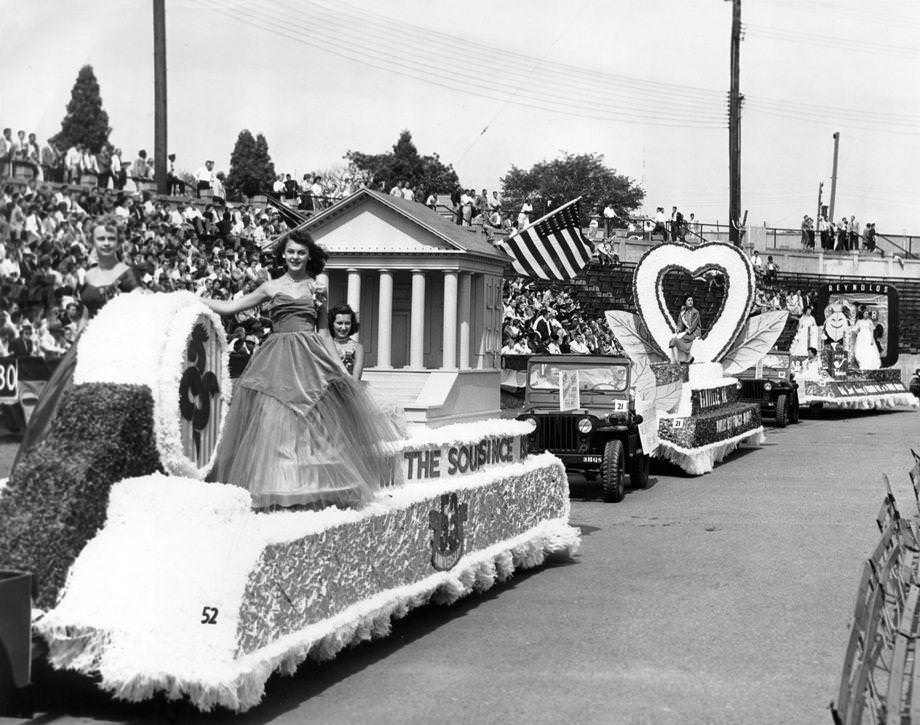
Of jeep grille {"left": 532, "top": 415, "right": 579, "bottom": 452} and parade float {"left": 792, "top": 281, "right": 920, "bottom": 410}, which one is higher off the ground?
parade float {"left": 792, "top": 281, "right": 920, "bottom": 410}

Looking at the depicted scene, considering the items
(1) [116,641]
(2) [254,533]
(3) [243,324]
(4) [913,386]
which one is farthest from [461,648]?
(4) [913,386]

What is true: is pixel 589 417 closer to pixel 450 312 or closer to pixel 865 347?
pixel 450 312

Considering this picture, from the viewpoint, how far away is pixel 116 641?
212 inches

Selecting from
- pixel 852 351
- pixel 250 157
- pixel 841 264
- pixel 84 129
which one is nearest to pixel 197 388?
pixel 84 129

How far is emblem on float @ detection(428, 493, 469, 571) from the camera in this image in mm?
7785

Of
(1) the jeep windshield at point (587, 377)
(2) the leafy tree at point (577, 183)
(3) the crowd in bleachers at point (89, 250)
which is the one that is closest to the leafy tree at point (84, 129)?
(3) the crowd in bleachers at point (89, 250)

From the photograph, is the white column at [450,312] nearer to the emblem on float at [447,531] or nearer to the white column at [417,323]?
the white column at [417,323]

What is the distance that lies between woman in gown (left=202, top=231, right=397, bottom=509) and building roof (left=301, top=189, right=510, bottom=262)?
8288 millimetres

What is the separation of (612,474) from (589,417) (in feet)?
2.98

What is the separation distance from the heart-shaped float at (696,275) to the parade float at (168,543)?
640 inches

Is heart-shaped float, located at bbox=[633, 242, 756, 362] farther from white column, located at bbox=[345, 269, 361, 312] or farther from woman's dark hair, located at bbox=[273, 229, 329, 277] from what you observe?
woman's dark hair, located at bbox=[273, 229, 329, 277]

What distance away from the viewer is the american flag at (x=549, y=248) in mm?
18094

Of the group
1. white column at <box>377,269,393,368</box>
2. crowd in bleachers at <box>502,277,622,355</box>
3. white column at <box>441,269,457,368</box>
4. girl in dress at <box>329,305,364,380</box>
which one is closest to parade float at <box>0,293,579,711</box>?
girl in dress at <box>329,305,364,380</box>

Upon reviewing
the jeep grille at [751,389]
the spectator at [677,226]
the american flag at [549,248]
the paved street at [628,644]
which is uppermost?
the spectator at [677,226]
